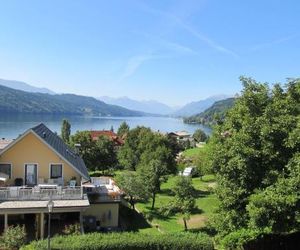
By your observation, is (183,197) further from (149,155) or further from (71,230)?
(149,155)

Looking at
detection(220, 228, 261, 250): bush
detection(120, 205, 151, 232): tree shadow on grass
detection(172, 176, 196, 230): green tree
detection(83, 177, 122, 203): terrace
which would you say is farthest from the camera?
detection(172, 176, 196, 230): green tree

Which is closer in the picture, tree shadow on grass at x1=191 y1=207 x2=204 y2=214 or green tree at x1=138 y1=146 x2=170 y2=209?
tree shadow on grass at x1=191 y1=207 x2=204 y2=214

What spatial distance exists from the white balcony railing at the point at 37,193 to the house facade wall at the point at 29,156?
102 inches

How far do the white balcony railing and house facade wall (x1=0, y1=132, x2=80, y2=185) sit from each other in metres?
2.59

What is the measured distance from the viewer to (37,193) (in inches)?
1065

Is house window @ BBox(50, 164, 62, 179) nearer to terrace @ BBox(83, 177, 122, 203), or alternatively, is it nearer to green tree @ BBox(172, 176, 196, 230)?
terrace @ BBox(83, 177, 122, 203)

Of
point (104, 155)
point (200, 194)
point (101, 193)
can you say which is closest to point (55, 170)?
point (101, 193)

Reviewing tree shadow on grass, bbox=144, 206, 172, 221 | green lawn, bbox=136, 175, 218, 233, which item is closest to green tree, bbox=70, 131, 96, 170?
green lawn, bbox=136, 175, 218, 233

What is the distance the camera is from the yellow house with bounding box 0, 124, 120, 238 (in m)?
27.1

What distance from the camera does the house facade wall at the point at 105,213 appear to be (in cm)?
3081

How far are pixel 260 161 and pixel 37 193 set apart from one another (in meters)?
14.6

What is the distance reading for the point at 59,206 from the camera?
2600 centimetres

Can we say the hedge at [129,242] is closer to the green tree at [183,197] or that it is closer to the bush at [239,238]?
the bush at [239,238]

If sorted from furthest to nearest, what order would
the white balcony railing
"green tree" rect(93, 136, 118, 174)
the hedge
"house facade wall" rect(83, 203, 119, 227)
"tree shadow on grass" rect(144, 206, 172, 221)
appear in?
1. "green tree" rect(93, 136, 118, 174)
2. "tree shadow on grass" rect(144, 206, 172, 221)
3. "house facade wall" rect(83, 203, 119, 227)
4. the white balcony railing
5. the hedge
